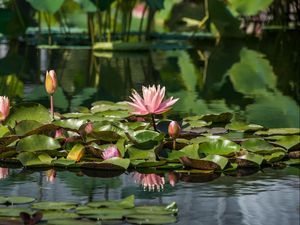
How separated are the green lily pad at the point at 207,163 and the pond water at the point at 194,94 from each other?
33 mm

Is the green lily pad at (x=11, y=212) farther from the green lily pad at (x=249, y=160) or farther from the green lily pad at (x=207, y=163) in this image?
the green lily pad at (x=249, y=160)

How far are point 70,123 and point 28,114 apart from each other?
0.18 m

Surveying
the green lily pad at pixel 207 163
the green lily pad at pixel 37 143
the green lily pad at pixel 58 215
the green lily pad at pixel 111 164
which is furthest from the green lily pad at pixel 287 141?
the green lily pad at pixel 58 215

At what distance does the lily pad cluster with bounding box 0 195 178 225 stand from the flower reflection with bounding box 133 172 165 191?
0.86 ft

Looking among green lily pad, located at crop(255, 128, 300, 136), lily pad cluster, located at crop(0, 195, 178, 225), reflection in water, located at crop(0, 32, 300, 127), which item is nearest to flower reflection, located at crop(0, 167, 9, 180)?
lily pad cluster, located at crop(0, 195, 178, 225)

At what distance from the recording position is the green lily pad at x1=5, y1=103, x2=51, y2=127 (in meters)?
2.86

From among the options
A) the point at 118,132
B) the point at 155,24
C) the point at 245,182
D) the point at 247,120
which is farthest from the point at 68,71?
the point at 155,24

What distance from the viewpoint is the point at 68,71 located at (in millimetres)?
5383

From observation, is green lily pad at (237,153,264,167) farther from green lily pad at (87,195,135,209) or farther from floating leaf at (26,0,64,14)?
floating leaf at (26,0,64,14)

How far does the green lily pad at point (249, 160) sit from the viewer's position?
8.59 feet

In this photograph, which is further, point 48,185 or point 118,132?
point 118,132

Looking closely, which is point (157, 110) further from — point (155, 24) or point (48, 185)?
point (155, 24)

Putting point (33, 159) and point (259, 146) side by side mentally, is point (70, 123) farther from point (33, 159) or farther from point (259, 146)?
point (259, 146)

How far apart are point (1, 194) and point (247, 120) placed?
4.76 ft
